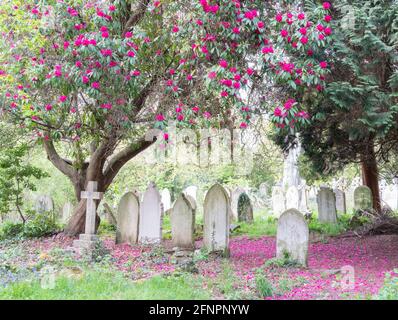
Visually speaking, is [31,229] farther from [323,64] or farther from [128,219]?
[323,64]

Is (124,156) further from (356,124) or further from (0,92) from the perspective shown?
(356,124)

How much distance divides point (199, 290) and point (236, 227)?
7707 millimetres

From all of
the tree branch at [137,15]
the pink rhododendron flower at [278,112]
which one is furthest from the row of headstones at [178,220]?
the tree branch at [137,15]

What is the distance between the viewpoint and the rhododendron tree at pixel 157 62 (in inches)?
283

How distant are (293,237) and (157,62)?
4.45 meters

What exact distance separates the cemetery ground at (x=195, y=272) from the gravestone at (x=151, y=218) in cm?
46

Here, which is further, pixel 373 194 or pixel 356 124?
pixel 373 194

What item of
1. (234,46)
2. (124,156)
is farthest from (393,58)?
(124,156)

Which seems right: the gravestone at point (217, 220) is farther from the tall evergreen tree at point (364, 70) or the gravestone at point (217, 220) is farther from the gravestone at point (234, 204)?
the gravestone at point (234, 204)

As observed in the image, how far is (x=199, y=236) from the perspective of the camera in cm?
1218

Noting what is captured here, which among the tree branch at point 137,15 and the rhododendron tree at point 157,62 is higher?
the tree branch at point 137,15

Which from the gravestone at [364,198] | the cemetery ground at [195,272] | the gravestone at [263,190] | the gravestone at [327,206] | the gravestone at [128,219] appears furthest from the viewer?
the gravestone at [263,190]

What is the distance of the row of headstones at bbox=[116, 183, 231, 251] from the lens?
896cm

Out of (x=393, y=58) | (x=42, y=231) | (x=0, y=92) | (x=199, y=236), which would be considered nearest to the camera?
(x=393, y=58)
